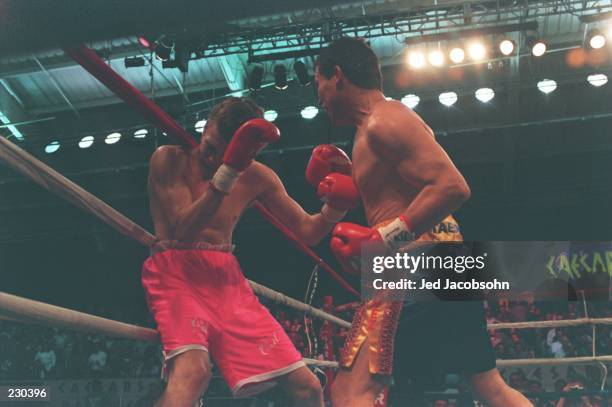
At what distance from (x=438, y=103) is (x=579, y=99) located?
1.50m

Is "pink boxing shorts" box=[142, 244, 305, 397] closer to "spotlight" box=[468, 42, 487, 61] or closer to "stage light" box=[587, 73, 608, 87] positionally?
"spotlight" box=[468, 42, 487, 61]

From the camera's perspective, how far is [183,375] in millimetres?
1444

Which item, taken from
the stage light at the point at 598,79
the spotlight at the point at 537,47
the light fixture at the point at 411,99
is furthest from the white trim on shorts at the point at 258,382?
the stage light at the point at 598,79

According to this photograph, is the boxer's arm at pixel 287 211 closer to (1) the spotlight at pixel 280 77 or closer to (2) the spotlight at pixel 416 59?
(1) the spotlight at pixel 280 77

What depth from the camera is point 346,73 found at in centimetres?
148

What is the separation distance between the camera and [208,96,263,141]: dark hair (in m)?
1.68

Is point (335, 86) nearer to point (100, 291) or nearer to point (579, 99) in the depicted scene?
point (579, 99)

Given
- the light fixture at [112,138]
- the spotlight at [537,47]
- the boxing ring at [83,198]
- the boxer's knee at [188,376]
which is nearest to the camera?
the boxing ring at [83,198]

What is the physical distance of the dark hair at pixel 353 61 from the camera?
1.48 meters

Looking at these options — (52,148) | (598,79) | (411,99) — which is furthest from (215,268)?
(52,148)

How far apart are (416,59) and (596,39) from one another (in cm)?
164

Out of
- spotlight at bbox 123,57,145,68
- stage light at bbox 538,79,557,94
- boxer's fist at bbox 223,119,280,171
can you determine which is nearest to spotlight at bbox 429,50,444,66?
stage light at bbox 538,79,557,94

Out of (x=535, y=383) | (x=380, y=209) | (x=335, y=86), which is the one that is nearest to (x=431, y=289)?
(x=380, y=209)

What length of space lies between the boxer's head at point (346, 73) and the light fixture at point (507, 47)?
15.1 feet
